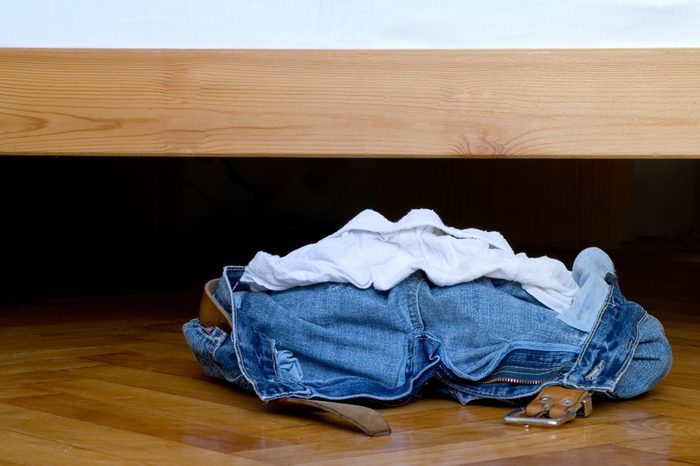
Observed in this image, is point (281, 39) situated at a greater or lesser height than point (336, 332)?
greater

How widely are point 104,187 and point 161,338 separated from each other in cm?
108

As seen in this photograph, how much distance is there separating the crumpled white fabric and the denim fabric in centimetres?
1

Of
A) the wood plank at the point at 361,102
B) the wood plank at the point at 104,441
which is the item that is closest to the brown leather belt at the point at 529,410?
the wood plank at the point at 104,441

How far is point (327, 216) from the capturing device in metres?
2.20

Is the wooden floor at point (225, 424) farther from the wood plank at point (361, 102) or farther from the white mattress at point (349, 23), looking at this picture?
the white mattress at point (349, 23)

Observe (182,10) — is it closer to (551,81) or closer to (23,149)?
(23,149)

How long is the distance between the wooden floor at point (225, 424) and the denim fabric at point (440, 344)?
1.0 inches

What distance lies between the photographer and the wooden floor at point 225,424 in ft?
2.10

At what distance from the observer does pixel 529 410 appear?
2.40ft

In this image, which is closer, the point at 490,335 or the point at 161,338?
the point at 490,335

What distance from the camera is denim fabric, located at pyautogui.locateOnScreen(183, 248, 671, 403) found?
77 centimetres

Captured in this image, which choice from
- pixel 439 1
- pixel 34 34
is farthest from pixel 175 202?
pixel 439 1

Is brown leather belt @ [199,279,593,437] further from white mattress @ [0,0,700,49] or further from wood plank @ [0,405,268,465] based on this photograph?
white mattress @ [0,0,700,49]

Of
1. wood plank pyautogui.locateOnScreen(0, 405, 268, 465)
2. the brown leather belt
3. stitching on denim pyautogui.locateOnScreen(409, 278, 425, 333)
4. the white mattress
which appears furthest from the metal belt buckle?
the white mattress
